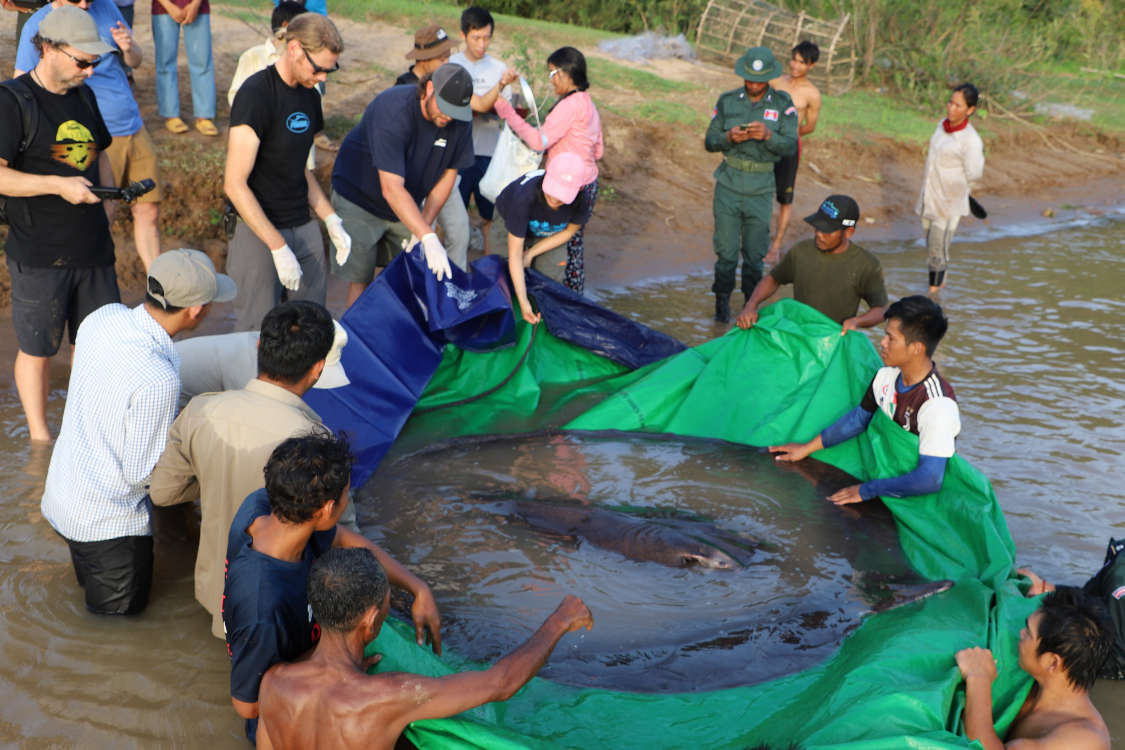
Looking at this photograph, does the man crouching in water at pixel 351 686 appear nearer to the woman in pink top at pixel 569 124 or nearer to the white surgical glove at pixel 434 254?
the white surgical glove at pixel 434 254

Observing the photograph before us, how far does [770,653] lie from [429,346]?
8.32 feet

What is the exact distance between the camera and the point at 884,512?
13.8ft

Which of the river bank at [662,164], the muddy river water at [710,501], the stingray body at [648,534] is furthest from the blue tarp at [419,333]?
the river bank at [662,164]

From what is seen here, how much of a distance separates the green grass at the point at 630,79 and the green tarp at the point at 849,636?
744 cm

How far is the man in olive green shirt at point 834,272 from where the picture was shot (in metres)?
4.95

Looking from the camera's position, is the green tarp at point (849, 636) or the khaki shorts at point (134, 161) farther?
the khaki shorts at point (134, 161)

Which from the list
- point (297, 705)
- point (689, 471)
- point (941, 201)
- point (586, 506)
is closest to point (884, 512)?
point (689, 471)

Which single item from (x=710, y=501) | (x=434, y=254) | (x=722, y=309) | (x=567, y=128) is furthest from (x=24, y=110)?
(x=722, y=309)

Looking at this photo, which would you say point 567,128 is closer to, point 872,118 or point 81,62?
point 81,62

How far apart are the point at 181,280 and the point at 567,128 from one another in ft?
A: 11.5

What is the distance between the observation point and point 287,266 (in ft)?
14.8

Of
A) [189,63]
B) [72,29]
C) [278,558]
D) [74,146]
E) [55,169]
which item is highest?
[72,29]

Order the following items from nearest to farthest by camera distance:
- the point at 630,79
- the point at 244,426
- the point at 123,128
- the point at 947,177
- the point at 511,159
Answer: the point at 244,426 → the point at 123,128 → the point at 511,159 → the point at 947,177 → the point at 630,79

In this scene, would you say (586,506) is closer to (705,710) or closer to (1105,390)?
(705,710)
